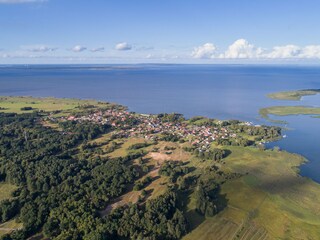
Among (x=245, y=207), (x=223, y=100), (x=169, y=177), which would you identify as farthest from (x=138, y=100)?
(x=245, y=207)

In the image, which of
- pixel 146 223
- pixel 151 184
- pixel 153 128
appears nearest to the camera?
pixel 146 223

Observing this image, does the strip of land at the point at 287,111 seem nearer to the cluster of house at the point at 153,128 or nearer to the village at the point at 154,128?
the village at the point at 154,128

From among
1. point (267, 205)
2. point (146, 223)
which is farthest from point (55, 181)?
point (267, 205)

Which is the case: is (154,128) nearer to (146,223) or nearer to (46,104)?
(146,223)

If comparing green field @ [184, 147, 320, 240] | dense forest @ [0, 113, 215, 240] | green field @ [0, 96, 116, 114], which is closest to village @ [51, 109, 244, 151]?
dense forest @ [0, 113, 215, 240]

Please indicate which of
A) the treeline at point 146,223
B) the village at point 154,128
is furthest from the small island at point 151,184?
the village at point 154,128
